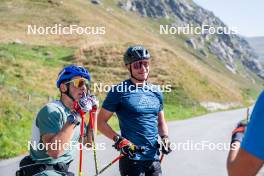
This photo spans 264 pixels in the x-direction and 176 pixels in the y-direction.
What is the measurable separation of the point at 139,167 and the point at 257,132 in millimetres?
2933

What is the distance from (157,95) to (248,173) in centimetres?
315

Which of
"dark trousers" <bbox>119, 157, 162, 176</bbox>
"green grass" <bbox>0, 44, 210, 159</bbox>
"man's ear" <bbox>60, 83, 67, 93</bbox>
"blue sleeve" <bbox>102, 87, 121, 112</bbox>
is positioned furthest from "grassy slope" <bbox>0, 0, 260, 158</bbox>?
"man's ear" <bbox>60, 83, 67, 93</bbox>

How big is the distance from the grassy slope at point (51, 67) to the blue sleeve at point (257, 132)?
1193 centimetres

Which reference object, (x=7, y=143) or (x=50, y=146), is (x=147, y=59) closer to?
(x=50, y=146)

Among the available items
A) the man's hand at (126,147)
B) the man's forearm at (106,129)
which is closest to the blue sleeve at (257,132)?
the man's hand at (126,147)

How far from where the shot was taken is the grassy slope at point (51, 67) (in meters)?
18.7

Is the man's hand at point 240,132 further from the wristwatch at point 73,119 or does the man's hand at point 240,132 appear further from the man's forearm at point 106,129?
the man's forearm at point 106,129

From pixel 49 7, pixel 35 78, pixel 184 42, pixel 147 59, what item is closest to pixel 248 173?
pixel 147 59

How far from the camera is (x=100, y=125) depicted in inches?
199

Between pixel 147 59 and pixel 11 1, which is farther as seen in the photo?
pixel 11 1

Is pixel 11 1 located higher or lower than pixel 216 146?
higher

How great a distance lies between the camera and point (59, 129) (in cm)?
367

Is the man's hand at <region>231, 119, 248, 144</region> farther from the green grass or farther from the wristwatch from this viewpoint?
the green grass

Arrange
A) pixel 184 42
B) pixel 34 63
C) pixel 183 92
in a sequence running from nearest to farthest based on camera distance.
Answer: pixel 34 63 < pixel 183 92 < pixel 184 42
